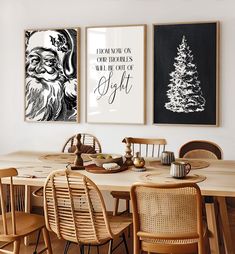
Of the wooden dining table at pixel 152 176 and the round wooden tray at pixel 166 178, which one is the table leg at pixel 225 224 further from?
the round wooden tray at pixel 166 178

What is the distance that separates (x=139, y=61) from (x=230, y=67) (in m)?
0.92

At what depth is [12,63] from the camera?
529 cm

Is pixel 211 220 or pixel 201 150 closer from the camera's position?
pixel 211 220

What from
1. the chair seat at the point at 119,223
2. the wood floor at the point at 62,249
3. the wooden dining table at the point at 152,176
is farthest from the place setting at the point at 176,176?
the wood floor at the point at 62,249

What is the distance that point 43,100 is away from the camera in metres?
5.17

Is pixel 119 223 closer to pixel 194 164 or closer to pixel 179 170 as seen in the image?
pixel 179 170

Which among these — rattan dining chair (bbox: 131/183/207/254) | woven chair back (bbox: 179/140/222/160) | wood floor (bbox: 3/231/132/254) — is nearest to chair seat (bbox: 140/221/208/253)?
rattan dining chair (bbox: 131/183/207/254)

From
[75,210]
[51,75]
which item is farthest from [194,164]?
[51,75]

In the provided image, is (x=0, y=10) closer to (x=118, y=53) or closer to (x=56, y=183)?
(x=118, y=53)

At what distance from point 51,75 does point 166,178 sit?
2.55 m

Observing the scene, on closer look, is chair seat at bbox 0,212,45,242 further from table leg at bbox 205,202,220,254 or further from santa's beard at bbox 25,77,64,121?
santa's beard at bbox 25,77,64,121

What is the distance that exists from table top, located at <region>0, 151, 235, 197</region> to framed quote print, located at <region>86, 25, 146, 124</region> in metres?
1.36

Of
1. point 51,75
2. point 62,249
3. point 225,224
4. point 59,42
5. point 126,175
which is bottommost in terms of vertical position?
point 62,249

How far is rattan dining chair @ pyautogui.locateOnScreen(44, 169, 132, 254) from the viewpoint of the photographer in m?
2.68
